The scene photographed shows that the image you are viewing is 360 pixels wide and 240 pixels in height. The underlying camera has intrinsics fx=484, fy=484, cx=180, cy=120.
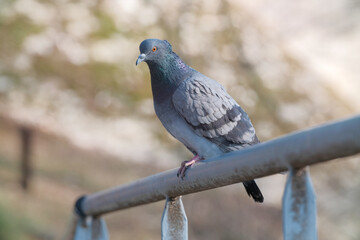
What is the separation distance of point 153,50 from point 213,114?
0.38 m

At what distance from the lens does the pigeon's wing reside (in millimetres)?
1943

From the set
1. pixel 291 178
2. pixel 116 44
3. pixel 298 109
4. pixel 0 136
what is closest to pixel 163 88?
pixel 291 178

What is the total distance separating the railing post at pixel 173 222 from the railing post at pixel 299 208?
51cm

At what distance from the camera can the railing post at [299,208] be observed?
97 cm

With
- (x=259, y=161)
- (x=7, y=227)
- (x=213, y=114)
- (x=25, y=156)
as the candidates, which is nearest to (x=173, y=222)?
(x=259, y=161)

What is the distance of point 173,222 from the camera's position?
147 centimetres

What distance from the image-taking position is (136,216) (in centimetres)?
637

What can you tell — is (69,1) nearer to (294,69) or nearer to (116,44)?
(116,44)

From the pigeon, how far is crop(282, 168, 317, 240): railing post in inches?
34.5

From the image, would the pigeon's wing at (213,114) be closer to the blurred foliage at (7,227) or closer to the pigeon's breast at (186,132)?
the pigeon's breast at (186,132)

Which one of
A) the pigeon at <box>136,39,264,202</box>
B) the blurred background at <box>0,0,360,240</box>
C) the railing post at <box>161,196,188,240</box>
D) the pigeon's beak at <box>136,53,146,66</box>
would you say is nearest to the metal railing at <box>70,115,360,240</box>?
the railing post at <box>161,196,188,240</box>

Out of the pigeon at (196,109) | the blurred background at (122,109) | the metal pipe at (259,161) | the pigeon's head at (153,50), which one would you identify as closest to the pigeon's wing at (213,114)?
the pigeon at (196,109)

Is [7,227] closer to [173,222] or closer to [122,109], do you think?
[122,109]

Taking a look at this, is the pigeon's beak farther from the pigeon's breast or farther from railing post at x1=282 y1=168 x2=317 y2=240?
railing post at x1=282 y1=168 x2=317 y2=240
